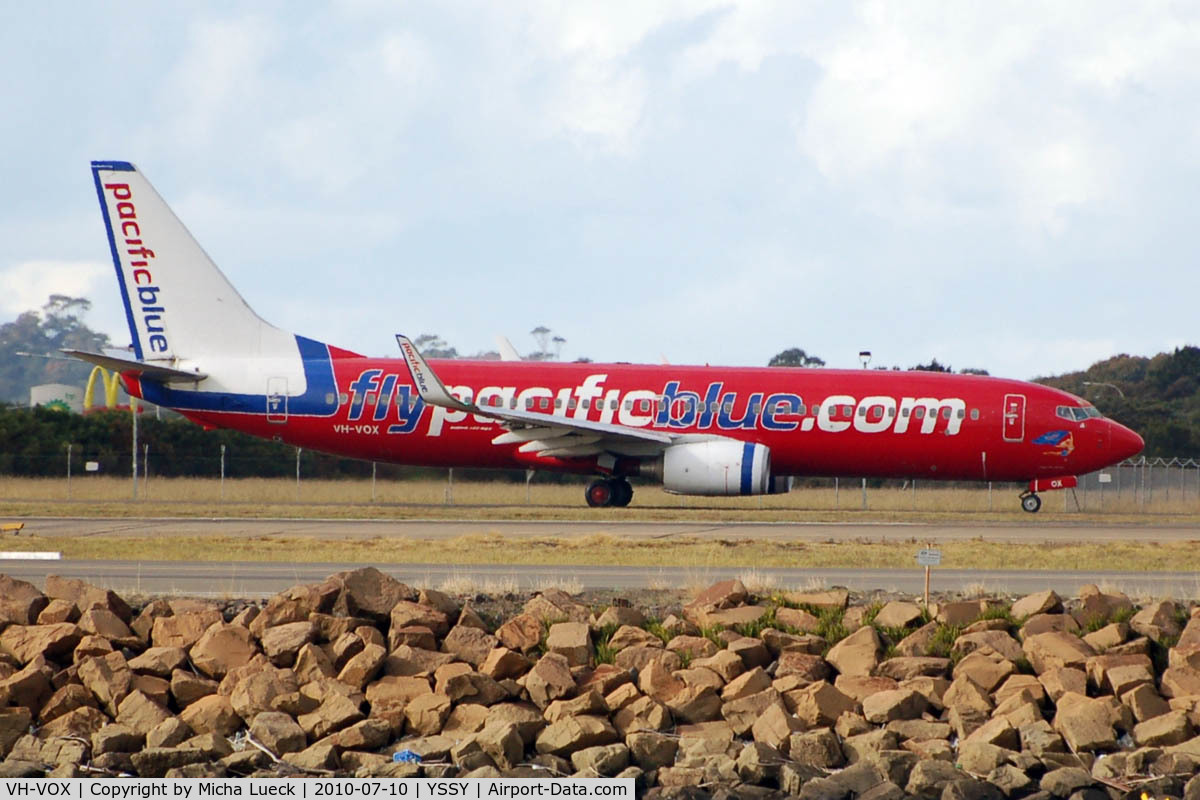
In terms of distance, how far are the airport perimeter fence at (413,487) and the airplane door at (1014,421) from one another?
583cm

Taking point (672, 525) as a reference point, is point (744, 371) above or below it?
above

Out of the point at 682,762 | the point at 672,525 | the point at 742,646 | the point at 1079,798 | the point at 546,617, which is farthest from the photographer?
the point at 672,525

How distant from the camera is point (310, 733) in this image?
1161 centimetres

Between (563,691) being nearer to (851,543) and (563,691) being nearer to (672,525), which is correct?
(851,543)

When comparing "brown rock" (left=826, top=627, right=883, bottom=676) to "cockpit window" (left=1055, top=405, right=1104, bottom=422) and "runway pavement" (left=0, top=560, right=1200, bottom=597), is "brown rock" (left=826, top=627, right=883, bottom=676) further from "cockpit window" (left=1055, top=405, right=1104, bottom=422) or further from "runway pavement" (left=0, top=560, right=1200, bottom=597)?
"cockpit window" (left=1055, top=405, right=1104, bottom=422)

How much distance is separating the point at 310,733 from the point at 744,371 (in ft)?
80.2

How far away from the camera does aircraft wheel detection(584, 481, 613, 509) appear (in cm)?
3553

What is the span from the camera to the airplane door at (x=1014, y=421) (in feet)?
112

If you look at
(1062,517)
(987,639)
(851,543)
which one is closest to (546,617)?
(987,639)

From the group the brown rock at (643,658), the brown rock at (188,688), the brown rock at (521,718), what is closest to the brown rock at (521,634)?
the brown rock at (643,658)

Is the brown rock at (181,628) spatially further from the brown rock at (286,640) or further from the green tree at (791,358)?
the green tree at (791,358)

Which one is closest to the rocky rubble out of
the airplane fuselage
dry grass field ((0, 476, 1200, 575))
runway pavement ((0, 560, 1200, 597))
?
runway pavement ((0, 560, 1200, 597))

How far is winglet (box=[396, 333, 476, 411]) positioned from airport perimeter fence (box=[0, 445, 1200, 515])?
784cm

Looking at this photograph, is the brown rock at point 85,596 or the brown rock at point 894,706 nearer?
the brown rock at point 894,706
